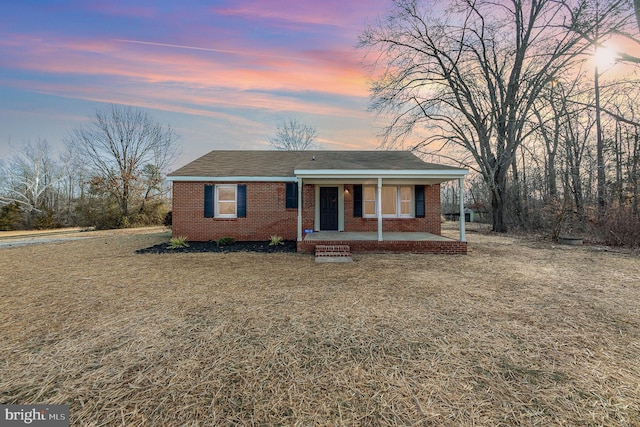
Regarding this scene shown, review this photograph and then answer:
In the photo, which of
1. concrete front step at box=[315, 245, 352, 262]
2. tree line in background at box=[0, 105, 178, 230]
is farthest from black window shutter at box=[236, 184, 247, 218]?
tree line in background at box=[0, 105, 178, 230]

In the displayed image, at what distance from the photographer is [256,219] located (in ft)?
35.2

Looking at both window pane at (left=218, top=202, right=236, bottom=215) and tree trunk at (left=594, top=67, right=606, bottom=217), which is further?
tree trunk at (left=594, top=67, right=606, bottom=217)

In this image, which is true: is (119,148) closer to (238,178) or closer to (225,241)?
(238,178)

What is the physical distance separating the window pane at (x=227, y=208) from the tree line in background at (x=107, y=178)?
1337cm

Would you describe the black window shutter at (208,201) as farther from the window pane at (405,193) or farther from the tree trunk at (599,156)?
the tree trunk at (599,156)

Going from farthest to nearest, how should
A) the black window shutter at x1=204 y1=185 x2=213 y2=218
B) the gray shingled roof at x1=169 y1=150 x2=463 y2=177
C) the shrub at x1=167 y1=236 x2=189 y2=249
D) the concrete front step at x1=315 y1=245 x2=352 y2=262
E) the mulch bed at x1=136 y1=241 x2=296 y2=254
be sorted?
1. the black window shutter at x1=204 y1=185 x2=213 y2=218
2. the shrub at x1=167 y1=236 x2=189 y2=249
3. the gray shingled roof at x1=169 y1=150 x2=463 y2=177
4. the mulch bed at x1=136 y1=241 x2=296 y2=254
5. the concrete front step at x1=315 y1=245 x2=352 y2=262

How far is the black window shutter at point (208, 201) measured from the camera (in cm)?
1054

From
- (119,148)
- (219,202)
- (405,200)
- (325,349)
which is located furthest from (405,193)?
(119,148)

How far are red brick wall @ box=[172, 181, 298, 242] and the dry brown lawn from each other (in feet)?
16.4

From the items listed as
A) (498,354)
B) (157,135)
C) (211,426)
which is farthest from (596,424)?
(157,135)

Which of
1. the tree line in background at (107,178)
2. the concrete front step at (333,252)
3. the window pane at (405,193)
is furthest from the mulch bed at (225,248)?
the tree line in background at (107,178)

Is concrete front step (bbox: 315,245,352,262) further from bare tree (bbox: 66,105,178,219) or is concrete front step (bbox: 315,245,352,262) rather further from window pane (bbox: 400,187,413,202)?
bare tree (bbox: 66,105,178,219)

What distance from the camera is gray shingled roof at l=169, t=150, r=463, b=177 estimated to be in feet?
29.7

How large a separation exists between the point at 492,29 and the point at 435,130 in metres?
5.79
